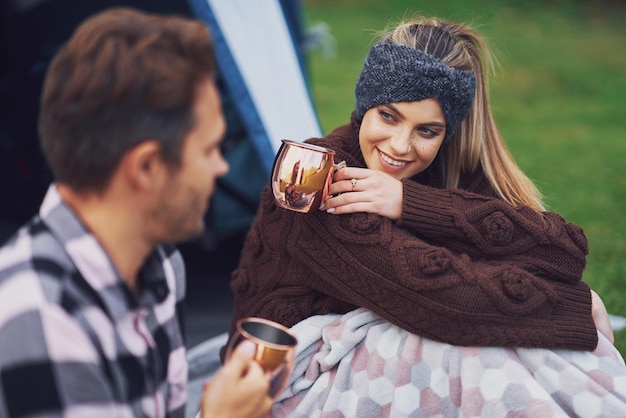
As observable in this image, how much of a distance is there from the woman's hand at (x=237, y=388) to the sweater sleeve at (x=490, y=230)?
811 mm

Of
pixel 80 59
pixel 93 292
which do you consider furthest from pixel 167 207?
pixel 80 59

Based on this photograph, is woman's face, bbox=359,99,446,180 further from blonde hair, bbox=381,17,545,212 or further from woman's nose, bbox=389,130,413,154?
blonde hair, bbox=381,17,545,212

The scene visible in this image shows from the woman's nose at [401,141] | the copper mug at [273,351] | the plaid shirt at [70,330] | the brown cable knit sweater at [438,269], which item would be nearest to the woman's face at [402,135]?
the woman's nose at [401,141]

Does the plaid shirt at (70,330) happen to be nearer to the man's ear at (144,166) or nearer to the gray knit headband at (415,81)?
the man's ear at (144,166)

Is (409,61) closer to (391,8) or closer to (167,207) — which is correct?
(167,207)

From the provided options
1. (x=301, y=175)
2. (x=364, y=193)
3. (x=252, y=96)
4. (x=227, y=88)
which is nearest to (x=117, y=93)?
(x=301, y=175)

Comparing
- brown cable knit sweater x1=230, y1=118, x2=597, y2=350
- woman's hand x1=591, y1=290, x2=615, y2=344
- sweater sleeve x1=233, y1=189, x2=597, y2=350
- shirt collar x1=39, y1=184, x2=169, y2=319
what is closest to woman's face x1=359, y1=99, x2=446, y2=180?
brown cable knit sweater x1=230, y1=118, x2=597, y2=350

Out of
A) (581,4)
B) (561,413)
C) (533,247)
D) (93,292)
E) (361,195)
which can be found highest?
(93,292)

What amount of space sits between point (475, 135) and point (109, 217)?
138 centimetres

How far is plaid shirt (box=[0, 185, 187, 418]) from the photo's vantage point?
1.45 m

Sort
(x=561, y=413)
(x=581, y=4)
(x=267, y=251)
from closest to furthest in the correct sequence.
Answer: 1. (x=561, y=413)
2. (x=267, y=251)
3. (x=581, y=4)

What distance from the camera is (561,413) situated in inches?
85.8

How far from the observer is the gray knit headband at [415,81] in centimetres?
239

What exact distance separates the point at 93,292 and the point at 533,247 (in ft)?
4.30
